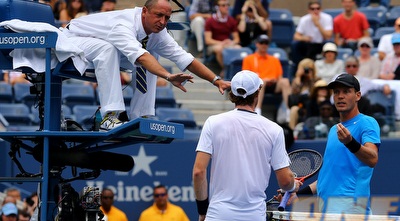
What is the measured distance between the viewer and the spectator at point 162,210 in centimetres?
1239

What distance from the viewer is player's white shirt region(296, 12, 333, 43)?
53.4 ft

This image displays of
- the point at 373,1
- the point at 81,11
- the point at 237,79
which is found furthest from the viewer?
the point at 373,1

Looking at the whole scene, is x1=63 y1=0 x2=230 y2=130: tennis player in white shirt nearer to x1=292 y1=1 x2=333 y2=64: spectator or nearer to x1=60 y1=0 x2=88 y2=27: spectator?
x1=60 y1=0 x2=88 y2=27: spectator

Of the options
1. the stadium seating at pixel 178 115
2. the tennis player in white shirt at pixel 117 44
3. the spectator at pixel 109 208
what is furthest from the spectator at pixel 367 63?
the tennis player in white shirt at pixel 117 44

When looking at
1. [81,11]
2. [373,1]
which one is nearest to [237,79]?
[81,11]

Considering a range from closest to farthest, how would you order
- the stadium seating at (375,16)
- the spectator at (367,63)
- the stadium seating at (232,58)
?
the spectator at (367,63) → the stadium seating at (232,58) → the stadium seating at (375,16)

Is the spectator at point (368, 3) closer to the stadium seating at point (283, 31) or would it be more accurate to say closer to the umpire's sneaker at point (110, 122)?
the stadium seating at point (283, 31)

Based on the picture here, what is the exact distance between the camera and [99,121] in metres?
8.05

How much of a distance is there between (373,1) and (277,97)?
4.03m

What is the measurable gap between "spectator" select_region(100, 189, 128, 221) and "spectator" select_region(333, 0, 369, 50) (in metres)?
5.43

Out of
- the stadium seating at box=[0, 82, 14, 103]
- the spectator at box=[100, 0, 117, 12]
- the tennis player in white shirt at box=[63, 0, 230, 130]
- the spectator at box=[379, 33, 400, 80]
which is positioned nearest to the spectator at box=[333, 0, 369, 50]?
the spectator at box=[379, 33, 400, 80]

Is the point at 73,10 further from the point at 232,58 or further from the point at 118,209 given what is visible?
the point at 118,209

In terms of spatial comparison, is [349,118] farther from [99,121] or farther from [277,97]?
A: [277,97]

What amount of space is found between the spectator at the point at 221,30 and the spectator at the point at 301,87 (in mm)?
1269
